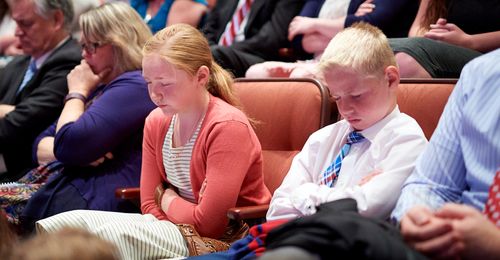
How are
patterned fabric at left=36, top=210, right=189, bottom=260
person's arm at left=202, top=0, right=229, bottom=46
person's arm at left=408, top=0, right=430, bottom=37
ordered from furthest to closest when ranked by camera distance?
person's arm at left=202, top=0, right=229, bottom=46, person's arm at left=408, top=0, right=430, bottom=37, patterned fabric at left=36, top=210, right=189, bottom=260

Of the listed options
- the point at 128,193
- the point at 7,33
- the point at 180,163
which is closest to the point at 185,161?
the point at 180,163

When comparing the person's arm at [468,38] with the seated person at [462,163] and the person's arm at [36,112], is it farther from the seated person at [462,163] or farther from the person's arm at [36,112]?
the person's arm at [36,112]

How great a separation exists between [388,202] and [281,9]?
2.15 m

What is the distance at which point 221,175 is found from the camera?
7.47 feet

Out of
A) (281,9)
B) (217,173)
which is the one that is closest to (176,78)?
(217,173)

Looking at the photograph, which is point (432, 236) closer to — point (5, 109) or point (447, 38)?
point (447, 38)

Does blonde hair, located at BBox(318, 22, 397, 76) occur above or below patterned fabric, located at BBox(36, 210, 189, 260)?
above

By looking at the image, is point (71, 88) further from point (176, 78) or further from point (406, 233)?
point (406, 233)

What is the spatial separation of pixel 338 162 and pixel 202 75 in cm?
61

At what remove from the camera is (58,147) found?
2865 mm

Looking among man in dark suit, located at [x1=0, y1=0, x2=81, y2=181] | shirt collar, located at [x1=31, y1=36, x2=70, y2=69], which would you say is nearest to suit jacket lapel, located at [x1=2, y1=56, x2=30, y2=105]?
man in dark suit, located at [x1=0, y1=0, x2=81, y2=181]

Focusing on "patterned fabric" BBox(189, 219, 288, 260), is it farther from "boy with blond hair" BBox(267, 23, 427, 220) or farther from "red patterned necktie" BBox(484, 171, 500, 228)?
"red patterned necktie" BBox(484, 171, 500, 228)

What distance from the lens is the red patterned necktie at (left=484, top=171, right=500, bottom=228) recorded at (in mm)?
1522

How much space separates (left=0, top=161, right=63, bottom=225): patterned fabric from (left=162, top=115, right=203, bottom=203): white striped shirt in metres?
0.68
